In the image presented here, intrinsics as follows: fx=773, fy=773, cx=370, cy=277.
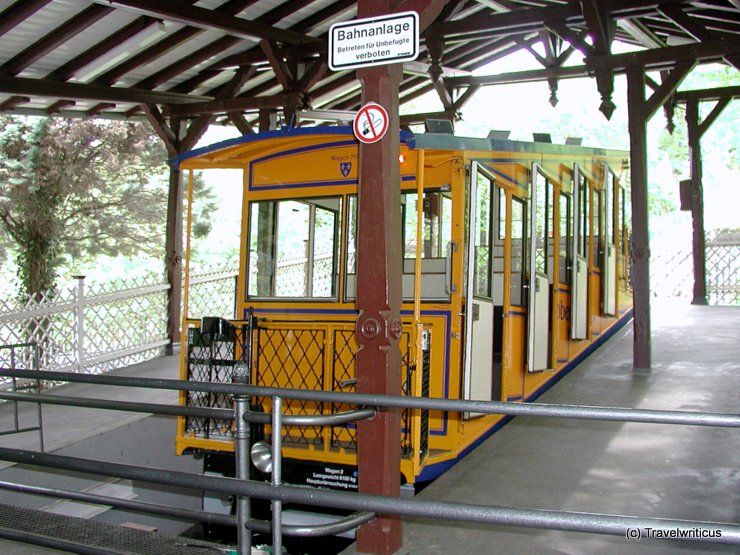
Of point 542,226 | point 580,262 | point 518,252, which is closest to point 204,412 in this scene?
point 518,252

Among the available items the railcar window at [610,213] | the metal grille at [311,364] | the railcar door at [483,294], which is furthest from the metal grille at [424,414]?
the railcar window at [610,213]

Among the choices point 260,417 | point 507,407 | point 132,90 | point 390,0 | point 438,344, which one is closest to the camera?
point 507,407

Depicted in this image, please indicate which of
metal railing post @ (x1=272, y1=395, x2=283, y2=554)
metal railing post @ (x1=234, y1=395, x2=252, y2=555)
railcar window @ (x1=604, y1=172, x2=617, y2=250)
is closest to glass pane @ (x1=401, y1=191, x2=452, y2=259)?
metal railing post @ (x1=234, y1=395, x2=252, y2=555)

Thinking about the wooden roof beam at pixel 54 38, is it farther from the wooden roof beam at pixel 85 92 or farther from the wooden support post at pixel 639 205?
the wooden support post at pixel 639 205

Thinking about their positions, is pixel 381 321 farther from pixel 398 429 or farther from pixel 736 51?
pixel 736 51

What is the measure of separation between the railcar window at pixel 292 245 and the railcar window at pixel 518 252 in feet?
5.59

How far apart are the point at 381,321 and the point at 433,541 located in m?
1.29

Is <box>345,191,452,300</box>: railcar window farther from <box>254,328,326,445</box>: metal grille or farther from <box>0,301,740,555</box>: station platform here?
<box>0,301,740,555</box>: station platform

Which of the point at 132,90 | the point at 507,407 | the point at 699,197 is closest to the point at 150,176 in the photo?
the point at 132,90

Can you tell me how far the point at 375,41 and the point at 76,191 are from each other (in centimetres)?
1477

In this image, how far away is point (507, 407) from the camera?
2654 mm

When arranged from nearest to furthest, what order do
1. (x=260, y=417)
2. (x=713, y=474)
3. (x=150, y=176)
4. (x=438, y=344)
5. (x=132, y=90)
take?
(x=260, y=417), (x=713, y=474), (x=438, y=344), (x=132, y=90), (x=150, y=176)

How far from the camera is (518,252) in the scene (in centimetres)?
722

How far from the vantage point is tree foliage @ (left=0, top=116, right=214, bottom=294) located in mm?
15984
